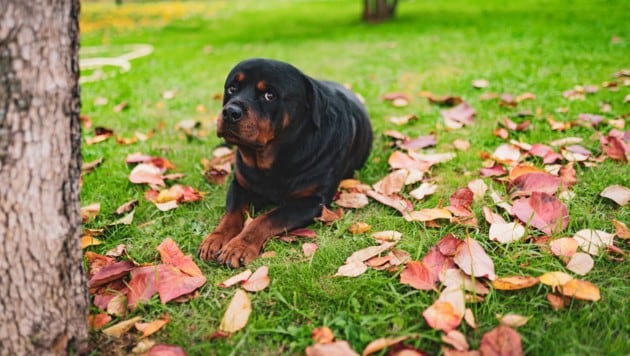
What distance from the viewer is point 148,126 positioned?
15.4 ft

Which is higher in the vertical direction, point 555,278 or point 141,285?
point 555,278

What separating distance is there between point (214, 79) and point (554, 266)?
5405 millimetres

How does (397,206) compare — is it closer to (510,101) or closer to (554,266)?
(554,266)

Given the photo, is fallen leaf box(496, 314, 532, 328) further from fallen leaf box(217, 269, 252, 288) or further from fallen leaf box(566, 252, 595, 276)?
fallen leaf box(217, 269, 252, 288)

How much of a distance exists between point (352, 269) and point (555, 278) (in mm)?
829

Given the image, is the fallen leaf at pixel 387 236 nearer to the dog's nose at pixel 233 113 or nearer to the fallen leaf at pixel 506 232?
the fallen leaf at pixel 506 232

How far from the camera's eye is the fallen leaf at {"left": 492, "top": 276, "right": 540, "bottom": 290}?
1926 millimetres

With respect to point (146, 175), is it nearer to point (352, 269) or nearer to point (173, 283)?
point (173, 283)

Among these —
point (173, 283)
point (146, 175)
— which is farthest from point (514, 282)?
point (146, 175)

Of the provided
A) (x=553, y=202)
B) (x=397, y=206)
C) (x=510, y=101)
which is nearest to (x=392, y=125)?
(x=510, y=101)

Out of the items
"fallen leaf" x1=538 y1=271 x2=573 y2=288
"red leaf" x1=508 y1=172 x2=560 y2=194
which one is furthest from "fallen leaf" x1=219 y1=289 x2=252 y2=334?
"red leaf" x1=508 y1=172 x2=560 y2=194

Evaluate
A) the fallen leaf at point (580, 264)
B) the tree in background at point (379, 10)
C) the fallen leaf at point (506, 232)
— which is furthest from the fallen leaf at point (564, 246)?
the tree in background at point (379, 10)

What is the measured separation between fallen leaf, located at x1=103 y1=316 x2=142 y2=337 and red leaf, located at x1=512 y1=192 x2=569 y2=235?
1868 millimetres

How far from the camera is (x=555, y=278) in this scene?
1931 millimetres
